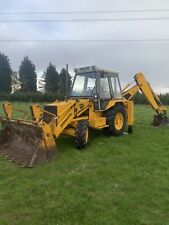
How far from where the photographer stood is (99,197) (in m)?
7.56

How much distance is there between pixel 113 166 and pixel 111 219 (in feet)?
11.0

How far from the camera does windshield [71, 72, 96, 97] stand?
1289cm

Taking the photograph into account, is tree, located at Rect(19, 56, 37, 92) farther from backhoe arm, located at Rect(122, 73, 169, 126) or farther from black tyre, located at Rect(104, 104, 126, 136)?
black tyre, located at Rect(104, 104, 126, 136)

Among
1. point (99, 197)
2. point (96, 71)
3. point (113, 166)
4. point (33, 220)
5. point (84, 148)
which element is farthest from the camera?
point (96, 71)

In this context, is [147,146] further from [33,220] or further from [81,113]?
[33,220]

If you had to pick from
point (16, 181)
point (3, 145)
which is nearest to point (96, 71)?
point (3, 145)

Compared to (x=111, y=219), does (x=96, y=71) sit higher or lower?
higher

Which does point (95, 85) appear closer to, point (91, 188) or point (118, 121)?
point (118, 121)

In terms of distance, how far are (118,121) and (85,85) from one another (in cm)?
185

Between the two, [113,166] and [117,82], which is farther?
[117,82]

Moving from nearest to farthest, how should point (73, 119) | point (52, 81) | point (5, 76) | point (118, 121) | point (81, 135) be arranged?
point (81, 135)
point (73, 119)
point (118, 121)
point (5, 76)
point (52, 81)

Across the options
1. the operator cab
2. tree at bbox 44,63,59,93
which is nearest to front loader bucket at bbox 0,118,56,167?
the operator cab

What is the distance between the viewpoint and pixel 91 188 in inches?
319

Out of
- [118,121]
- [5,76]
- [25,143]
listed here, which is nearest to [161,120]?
[118,121]
